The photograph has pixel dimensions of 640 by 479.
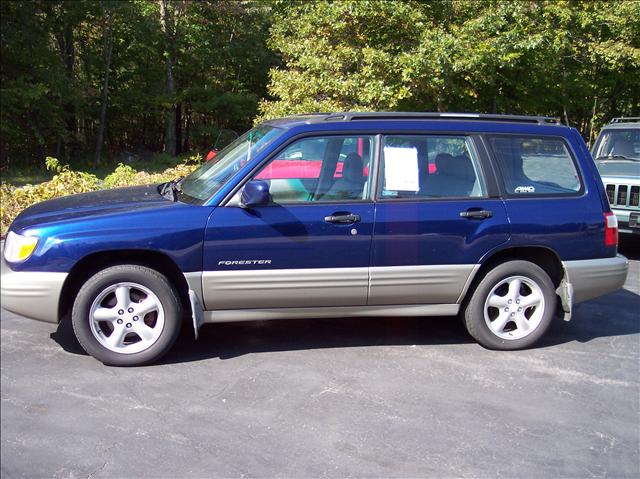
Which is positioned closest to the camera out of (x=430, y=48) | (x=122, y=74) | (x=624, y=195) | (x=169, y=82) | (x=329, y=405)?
(x=329, y=405)

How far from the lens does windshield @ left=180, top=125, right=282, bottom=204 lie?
475cm

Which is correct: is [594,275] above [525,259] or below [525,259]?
below

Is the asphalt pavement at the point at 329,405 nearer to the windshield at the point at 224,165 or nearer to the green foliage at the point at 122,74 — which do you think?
the windshield at the point at 224,165

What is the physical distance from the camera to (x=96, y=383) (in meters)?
4.26

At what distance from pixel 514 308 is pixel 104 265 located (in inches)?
125

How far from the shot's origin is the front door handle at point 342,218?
4633mm

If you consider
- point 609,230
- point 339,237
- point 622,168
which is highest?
point 622,168

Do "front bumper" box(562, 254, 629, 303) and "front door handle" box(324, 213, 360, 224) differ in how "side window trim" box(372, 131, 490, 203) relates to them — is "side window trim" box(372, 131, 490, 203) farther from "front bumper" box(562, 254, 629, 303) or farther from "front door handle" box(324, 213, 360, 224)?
"front bumper" box(562, 254, 629, 303)

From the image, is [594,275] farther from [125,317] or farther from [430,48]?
[430,48]

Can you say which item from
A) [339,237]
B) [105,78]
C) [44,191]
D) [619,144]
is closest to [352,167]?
[339,237]

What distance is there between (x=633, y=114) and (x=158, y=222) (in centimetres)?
2314

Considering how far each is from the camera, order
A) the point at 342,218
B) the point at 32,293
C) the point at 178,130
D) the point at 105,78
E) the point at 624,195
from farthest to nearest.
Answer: the point at 178,130, the point at 105,78, the point at 624,195, the point at 342,218, the point at 32,293

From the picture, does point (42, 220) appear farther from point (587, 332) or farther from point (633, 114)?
point (633, 114)

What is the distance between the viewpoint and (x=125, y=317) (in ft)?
14.7
